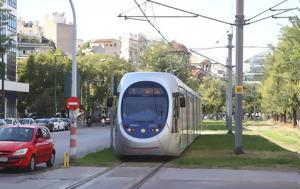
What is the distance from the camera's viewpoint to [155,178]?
57.4 ft

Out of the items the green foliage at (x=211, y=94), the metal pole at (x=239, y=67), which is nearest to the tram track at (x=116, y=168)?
the metal pole at (x=239, y=67)

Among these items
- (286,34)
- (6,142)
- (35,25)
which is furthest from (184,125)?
(35,25)

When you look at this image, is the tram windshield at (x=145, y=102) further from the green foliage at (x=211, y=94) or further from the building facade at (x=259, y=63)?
the green foliage at (x=211, y=94)

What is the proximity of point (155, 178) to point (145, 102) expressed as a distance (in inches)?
255

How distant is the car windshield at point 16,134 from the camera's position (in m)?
19.5

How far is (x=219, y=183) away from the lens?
16375 millimetres

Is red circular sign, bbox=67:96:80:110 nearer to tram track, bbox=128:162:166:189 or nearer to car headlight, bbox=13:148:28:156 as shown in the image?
tram track, bbox=128:162:166:189

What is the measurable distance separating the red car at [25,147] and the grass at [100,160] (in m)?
1.40

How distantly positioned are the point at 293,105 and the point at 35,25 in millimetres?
123666

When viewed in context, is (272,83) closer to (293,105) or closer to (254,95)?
(293,105)

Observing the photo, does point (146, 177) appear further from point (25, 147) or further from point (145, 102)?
A: point (145, 102)

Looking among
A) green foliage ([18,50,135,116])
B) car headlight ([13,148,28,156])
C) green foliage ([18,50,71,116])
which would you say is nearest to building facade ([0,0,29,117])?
green foliage ([18,50,71,116])

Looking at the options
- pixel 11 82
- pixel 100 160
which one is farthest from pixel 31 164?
pixel 11 82

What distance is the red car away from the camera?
18.2m
